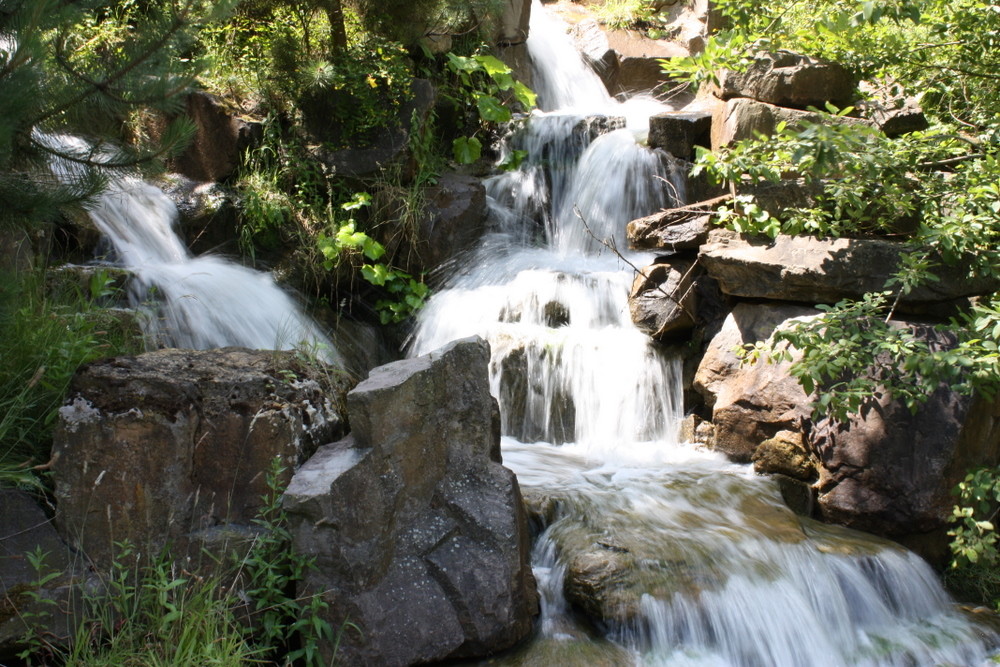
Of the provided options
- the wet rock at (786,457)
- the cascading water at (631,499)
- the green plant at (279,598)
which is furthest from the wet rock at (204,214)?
the wet rock at (786,457)

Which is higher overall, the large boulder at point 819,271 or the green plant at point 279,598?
the large boulder at point 819,271

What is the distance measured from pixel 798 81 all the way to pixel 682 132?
46.7 inches

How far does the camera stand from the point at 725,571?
148 inches

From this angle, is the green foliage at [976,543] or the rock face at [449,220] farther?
the rock face at [449,220]

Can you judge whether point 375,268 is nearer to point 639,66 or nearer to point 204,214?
point 204,214

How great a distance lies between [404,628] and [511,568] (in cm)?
48

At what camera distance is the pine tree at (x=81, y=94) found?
9.57 feet

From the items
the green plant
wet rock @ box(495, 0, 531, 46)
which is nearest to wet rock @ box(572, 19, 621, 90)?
wet rock @ box(495, 0, 531, 46)

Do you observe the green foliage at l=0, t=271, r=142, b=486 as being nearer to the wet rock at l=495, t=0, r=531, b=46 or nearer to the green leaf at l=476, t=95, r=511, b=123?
the green leaf at l=476, t=95, r=511, b=123

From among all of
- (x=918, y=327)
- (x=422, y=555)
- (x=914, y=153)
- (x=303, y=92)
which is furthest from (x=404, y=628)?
(x=303, y=92)

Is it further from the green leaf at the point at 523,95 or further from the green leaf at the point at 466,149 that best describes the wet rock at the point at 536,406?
the green leaf at the point at 523,95

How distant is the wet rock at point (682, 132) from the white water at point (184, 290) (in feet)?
11.1

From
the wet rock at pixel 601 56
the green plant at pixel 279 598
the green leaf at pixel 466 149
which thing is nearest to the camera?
the green plant at pixel 279 598

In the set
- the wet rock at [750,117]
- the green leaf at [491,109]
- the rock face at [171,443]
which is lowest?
the rock face at [171,443]
